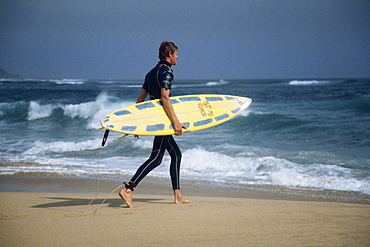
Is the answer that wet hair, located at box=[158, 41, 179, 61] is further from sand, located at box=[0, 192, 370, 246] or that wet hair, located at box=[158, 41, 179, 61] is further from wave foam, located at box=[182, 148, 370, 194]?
wave foam, located at box=[182, 148, 370, 194]

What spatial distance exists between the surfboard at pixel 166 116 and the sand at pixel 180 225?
2.30 ft

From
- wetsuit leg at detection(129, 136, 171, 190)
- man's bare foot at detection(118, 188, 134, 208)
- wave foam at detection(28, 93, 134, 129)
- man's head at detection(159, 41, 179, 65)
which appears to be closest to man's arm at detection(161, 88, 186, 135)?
wetsuit leg at detection(129, 136, 171, 190)

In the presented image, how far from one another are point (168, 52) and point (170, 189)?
6.98ft

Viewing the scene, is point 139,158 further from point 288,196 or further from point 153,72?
point 153,72

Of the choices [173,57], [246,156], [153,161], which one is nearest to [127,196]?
[153,161]

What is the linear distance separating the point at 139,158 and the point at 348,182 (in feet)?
12.6

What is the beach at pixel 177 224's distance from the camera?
85.9 inches

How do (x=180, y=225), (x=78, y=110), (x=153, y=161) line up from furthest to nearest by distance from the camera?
1. (x=78, y=110)
2. (x=153, y=161)
3. (x=180, y=225)

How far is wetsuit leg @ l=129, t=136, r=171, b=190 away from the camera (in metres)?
3.25

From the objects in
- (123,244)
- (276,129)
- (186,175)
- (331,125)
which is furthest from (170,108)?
(331,125)

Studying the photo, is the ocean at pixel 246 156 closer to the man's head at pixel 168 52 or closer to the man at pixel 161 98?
the man at pixel 161 98

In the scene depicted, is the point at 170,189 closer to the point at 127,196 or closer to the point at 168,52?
the point at 127,196

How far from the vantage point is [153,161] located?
3.26 m

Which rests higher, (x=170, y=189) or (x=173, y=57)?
(x=173, y=57)
